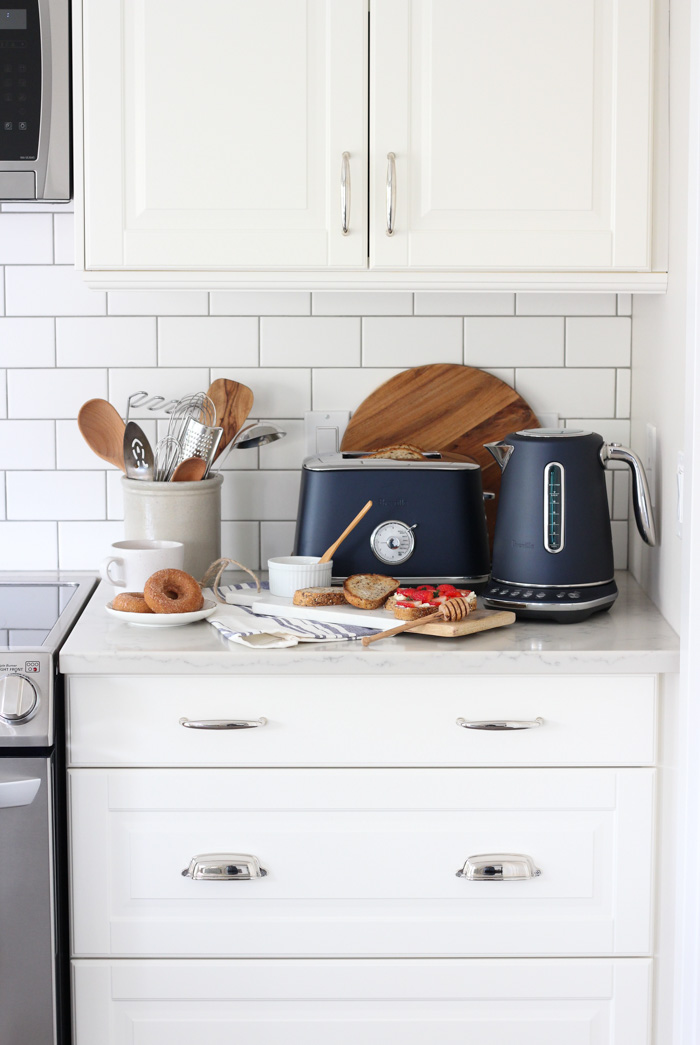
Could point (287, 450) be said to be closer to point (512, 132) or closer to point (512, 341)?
point (512, 341)

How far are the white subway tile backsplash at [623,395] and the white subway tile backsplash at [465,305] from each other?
25cm

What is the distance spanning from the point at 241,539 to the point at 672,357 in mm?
885

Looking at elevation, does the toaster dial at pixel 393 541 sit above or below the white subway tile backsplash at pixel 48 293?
below

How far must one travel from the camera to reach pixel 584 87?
5.26 ft

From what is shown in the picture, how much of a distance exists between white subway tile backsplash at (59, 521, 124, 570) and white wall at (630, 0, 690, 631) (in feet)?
3.35

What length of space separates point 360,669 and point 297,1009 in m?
0.53

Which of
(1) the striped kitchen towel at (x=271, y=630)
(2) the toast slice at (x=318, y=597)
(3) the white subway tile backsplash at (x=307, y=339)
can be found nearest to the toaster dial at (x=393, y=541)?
(2) the toast slice at (x=318, y=597)

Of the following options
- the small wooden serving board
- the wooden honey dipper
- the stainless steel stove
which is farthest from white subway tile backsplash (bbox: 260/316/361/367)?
the stainless steel stove

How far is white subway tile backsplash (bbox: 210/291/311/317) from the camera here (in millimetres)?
1991

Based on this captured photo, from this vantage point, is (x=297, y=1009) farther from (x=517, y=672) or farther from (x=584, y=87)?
(x=584, y=87)

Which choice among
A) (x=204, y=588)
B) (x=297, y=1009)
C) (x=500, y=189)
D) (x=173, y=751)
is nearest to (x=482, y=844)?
(x=297, y=1009)

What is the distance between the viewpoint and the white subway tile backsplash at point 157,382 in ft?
6.60

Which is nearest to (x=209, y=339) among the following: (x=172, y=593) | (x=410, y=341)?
(x=410, y=341)

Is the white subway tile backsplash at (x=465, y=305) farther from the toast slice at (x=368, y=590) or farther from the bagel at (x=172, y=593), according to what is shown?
the bagel at (x=172, y=593)
